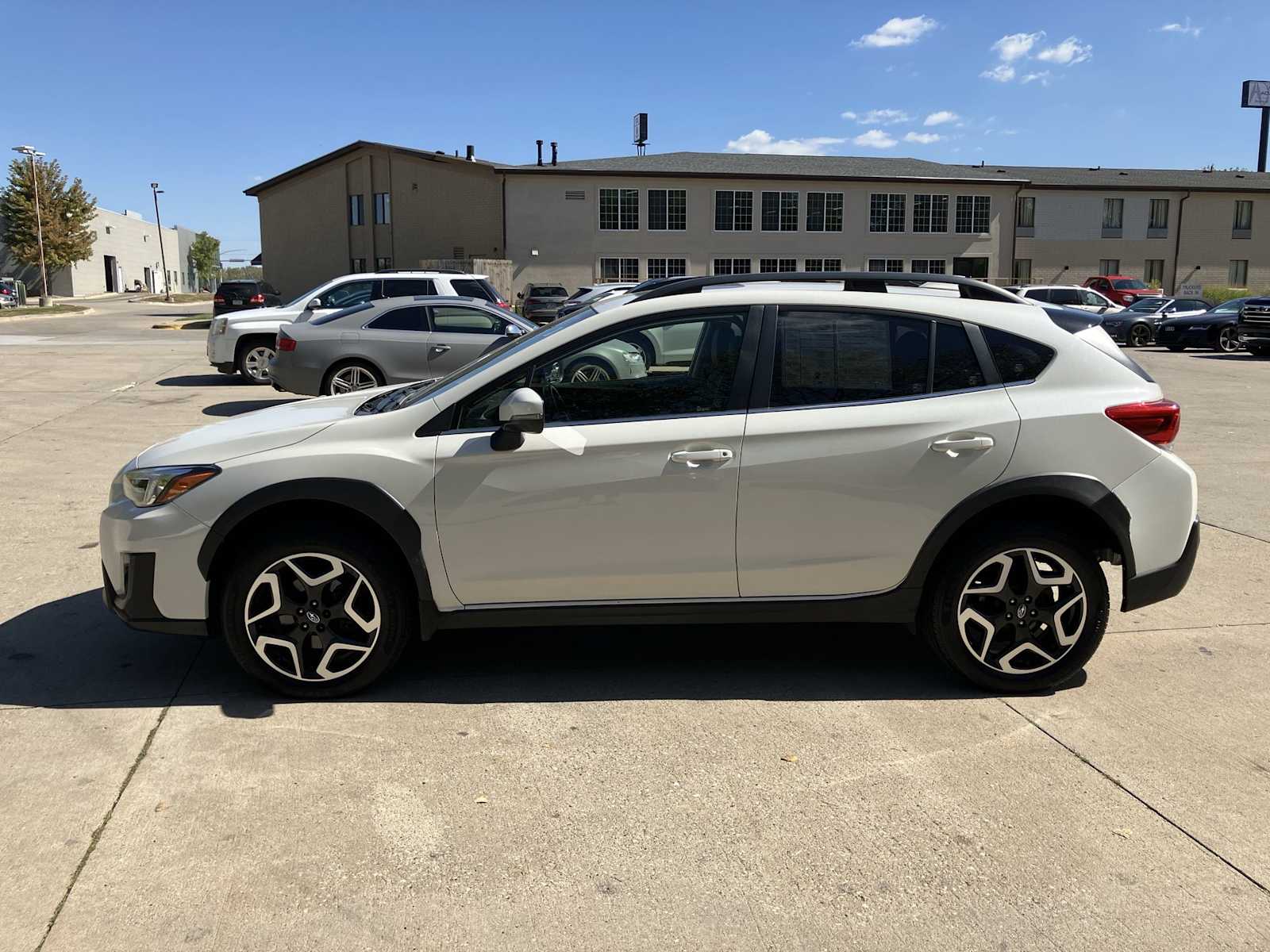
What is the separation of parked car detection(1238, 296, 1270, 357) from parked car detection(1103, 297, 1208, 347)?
3.23 m

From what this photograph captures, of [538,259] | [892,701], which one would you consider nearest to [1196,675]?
[892,701]

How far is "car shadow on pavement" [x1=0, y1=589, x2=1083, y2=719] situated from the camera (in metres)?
4.42

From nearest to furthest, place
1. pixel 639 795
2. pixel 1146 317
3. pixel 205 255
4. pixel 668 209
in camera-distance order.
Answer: pixel 639 795
pixel 1146 317
pixel 668 209
pixel 205 255

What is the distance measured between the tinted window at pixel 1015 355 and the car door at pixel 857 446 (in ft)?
0.23

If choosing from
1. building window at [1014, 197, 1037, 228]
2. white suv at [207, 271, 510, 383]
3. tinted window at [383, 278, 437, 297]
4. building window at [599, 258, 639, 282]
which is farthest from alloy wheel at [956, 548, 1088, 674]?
building window at [1014, 197, 1037, 228]

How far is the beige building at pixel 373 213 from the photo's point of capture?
154 feet

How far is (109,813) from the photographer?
11.2 feet

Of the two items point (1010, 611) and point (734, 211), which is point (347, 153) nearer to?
point (734, 211)

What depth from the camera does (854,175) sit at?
47781 millimetres

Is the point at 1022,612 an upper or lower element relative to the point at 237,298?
lower

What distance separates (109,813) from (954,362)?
11.6 feet

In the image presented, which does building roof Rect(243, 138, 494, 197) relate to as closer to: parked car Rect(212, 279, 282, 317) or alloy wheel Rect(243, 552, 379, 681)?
parked car Rect(212, 279, 282, 317)

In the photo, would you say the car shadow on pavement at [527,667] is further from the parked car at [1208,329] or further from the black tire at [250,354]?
the parked car at [1208,329]

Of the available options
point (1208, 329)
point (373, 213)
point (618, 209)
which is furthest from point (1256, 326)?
point (373, 213)
